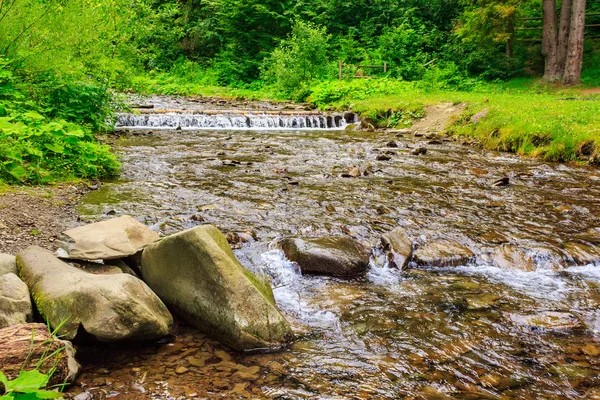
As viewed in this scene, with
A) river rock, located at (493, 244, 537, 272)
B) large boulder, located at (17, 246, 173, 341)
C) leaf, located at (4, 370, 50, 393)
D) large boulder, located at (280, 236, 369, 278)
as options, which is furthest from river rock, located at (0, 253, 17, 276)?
river rock, located at (493, 244, 537, 272)

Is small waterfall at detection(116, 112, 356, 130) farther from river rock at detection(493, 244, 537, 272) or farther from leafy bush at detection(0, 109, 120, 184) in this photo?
river rock at detection(493, 244, 537, 272)

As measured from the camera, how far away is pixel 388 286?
16.6 feet

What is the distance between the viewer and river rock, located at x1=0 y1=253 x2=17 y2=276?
13.0 ft

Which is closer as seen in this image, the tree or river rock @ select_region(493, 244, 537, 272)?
river rock @ select_region(493, 244, 537, 272)

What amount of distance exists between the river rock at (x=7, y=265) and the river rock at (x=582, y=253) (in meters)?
5.89

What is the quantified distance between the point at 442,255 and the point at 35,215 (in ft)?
16.3

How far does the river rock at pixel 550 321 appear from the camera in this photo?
4199mm

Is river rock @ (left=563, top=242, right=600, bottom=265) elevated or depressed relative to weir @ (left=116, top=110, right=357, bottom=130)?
depressed

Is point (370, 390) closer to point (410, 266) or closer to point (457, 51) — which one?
point (410, 266)

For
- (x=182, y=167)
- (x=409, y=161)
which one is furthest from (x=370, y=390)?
(x=409, y=161)

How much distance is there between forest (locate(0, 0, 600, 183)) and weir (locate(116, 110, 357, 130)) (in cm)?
148

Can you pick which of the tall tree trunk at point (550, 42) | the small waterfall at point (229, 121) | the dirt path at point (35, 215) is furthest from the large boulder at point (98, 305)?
the tall tree trunk at point (550, 42)

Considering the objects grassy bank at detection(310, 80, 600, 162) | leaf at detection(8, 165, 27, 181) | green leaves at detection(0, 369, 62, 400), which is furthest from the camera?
grassy bank at detection(310, 80, 600, 162)

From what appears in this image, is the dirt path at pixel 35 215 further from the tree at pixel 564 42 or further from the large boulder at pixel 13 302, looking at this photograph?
the tree at pixel 564 42
